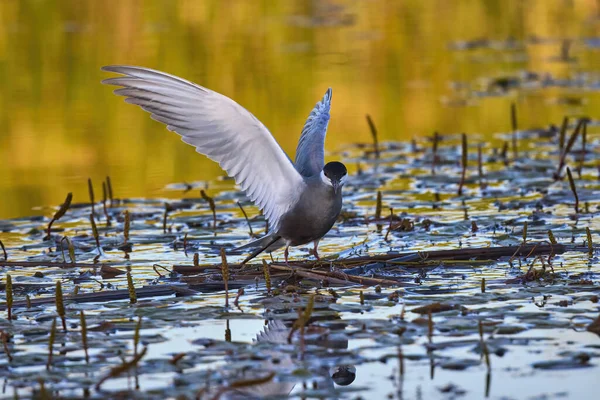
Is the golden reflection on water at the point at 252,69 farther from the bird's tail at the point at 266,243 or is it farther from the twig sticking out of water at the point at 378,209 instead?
the bird's tail at the point at 266,243

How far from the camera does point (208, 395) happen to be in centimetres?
443

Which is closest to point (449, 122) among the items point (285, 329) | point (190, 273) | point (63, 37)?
point (190, 273)

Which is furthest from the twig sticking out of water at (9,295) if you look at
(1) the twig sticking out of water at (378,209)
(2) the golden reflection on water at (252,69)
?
(2) the golden reflection on water at (252,69)

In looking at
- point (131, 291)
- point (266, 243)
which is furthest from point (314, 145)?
point (131, 291)

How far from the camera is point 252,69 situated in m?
16.4

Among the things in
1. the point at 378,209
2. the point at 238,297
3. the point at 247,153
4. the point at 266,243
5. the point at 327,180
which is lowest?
the point at 238,297

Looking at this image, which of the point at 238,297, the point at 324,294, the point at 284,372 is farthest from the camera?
the point at 324,294

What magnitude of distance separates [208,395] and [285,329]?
1.09 meters

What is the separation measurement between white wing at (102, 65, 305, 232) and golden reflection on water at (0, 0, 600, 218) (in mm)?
2843

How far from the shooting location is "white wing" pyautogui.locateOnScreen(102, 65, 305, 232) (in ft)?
21.6

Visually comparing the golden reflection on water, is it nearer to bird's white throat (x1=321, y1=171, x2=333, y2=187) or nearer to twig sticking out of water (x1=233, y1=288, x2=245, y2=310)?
bird's white throat (x1=321, y1=171, x2=333, y2=187)

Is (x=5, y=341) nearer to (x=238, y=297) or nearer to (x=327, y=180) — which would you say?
(x=238, y=297)

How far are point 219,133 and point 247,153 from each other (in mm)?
207

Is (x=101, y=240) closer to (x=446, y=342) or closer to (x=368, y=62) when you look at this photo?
(x=446, y=342)
